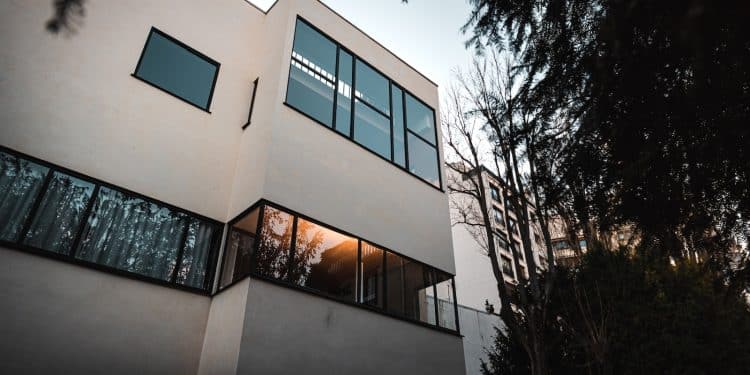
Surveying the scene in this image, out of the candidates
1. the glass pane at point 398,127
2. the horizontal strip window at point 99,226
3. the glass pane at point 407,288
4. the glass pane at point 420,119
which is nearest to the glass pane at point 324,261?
the glass pane at point 407,288

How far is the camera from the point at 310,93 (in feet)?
27.3

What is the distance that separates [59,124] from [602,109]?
274 inches

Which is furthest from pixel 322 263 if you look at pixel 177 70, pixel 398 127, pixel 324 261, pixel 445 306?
pixel 177 70

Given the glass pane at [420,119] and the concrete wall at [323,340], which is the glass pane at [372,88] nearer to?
the glass pane at [420,119]

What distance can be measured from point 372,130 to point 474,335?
9.67 meters

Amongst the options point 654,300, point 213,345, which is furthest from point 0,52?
point 654,300

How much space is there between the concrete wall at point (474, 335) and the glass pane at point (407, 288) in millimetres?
7077

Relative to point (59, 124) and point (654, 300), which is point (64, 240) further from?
point (654, 300)

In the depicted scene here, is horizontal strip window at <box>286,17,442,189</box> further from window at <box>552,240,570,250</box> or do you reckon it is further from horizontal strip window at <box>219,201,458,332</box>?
window at <box>552,240,570,250</box>

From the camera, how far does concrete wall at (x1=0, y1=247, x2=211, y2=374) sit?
491 cm

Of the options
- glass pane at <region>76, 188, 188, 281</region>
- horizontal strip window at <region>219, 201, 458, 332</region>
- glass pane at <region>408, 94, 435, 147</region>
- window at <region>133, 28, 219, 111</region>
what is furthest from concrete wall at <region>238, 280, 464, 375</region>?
glass pane at <region>408, 94, 435, 147</region>

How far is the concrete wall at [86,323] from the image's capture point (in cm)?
491

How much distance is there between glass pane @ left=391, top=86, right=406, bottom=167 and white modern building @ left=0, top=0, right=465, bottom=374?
0.06 meters

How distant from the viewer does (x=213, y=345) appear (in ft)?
19.4
